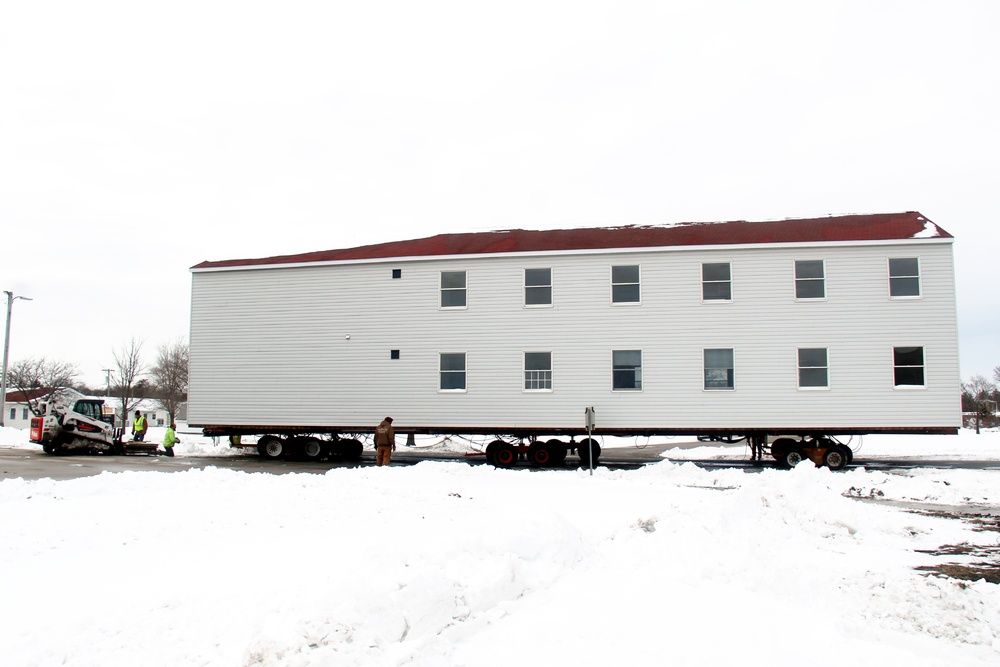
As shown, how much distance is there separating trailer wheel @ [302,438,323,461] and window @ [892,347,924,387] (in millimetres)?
18025

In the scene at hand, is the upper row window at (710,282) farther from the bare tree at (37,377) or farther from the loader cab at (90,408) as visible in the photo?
the bare tree at (37,377)

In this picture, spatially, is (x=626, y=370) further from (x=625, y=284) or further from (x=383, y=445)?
(x=383, y=445)

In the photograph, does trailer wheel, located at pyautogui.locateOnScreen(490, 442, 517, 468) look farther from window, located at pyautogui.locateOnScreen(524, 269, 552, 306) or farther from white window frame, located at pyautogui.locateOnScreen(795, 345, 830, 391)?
white window frame, located at pyautogui.locateOnScreen(795, 345, 830, 391)

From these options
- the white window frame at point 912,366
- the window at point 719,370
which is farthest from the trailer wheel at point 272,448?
the white window frame at point 912,366

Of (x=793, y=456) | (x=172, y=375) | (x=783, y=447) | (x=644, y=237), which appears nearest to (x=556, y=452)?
(x=783, y=447)

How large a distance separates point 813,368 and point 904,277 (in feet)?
12.2

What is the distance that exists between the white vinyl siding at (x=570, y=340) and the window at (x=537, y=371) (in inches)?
9.5

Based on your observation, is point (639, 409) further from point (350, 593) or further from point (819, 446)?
point (350, 593)

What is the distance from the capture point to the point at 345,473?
17484 millimetres

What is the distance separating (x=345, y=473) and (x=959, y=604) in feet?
42.1

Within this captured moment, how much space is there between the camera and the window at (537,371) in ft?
78.7

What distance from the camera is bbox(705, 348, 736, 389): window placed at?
75.5 ft

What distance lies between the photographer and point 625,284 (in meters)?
24.0

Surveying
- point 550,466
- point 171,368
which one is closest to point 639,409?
point 550,466
